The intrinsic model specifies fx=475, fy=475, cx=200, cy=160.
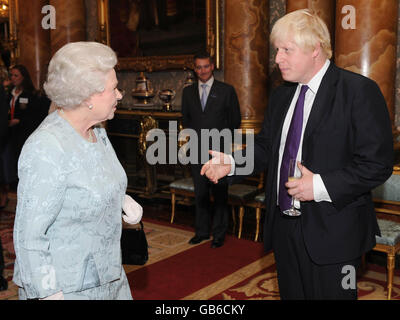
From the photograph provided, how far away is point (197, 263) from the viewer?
15.1 feet

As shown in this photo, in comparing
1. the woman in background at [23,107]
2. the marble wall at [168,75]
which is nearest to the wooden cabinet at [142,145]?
the marble wall at [168,75]

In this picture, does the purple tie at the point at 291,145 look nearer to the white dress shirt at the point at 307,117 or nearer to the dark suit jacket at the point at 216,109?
the white dress shirt at the point at 307,117

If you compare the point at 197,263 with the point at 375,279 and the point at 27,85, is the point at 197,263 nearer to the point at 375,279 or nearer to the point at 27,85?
the point at 375,279

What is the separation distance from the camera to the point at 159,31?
7586 millimetres

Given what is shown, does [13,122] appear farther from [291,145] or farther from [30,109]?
[291,145]

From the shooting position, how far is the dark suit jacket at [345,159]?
2.10 meters

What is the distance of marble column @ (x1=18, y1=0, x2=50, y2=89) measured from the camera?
8.64 m

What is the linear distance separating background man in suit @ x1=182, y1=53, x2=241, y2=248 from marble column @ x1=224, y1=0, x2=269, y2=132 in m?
0.77

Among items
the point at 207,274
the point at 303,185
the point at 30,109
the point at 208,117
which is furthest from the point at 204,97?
the point at 303,185

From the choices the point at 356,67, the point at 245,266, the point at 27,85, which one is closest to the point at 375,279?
the point at 245,266

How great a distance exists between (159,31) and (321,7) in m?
3.18

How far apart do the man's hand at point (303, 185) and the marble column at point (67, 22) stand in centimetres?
713

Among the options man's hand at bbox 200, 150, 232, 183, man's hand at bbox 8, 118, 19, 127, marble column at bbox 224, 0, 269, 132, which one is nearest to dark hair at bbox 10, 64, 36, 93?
man's hand at bbox 8, 118, 19, 127

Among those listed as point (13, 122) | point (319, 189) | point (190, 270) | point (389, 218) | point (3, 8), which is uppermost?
point (3, 8)
